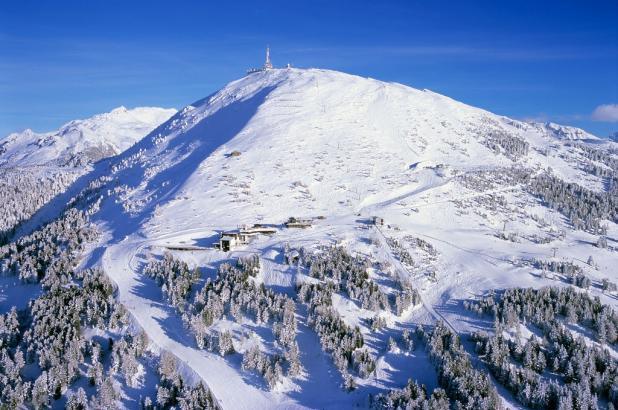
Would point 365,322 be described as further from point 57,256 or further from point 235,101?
point 235,101

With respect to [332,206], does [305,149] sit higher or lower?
higher

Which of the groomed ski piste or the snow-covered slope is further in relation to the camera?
the snow-covered slope

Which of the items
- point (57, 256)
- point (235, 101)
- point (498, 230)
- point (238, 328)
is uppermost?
point (235, 101)

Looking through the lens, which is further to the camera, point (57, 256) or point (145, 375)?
point (57, 256)

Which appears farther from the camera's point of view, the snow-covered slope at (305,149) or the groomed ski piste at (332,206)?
the snow-covered slope at (305,149)

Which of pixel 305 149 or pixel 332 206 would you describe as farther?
pixel 305 149

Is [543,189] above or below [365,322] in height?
above

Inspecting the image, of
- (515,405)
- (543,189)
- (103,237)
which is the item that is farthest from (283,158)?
(515,405)

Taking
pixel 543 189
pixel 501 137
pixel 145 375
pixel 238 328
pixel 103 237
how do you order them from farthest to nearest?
pixel 501 137 < pixel 543 189 < pixel 103 237 < pixel 238 328 < pixel 145 375
